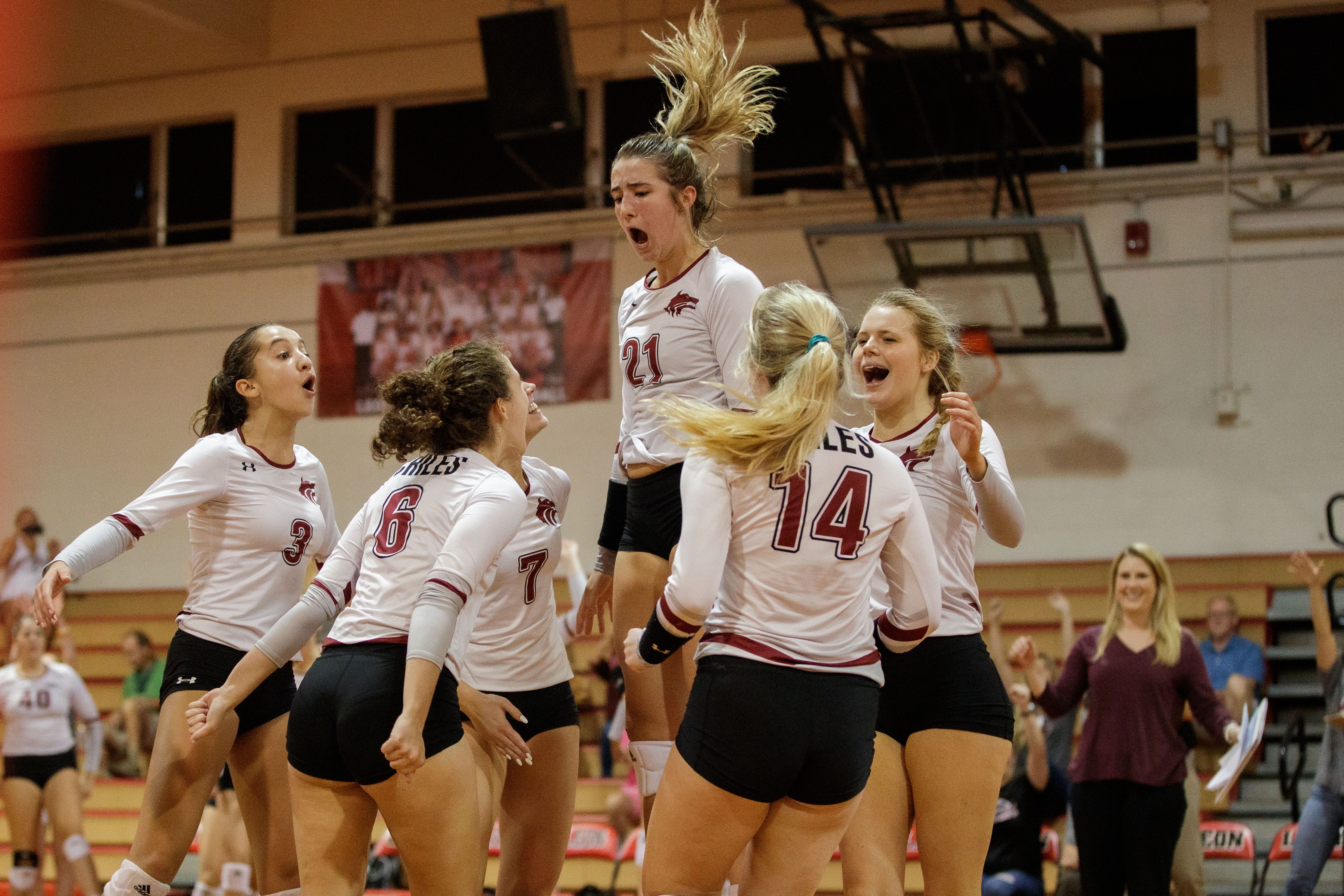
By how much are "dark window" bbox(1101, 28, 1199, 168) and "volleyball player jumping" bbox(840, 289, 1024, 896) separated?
825cm

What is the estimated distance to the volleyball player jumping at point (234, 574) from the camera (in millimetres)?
3652

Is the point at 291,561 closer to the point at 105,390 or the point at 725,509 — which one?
the point at 725,509

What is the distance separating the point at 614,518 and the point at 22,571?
9.40 m

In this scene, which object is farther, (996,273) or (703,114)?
(996,273)

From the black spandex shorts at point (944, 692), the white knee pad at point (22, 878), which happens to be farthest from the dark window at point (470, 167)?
the black spandex shorts at point (944, 692)

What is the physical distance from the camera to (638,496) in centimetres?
367

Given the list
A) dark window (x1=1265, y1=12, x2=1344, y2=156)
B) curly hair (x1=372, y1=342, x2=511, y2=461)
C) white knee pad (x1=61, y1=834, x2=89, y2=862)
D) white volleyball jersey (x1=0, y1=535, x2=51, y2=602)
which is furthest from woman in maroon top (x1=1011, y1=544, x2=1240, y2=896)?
white volleyball jersey (x1=0, y1=535, x2=51, y2=602)

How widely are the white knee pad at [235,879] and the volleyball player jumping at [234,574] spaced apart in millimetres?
→ 2217

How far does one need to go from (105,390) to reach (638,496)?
426 inches

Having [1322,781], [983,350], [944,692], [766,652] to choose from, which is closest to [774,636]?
[766,652]

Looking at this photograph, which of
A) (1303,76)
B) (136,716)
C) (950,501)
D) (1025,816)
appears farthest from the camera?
(1303,76)

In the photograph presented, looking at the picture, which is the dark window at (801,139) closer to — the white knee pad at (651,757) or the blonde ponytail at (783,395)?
the white knee pad at (651,757)

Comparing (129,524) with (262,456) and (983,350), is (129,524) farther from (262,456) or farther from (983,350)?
(983,350)

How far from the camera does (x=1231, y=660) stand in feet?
27.4
